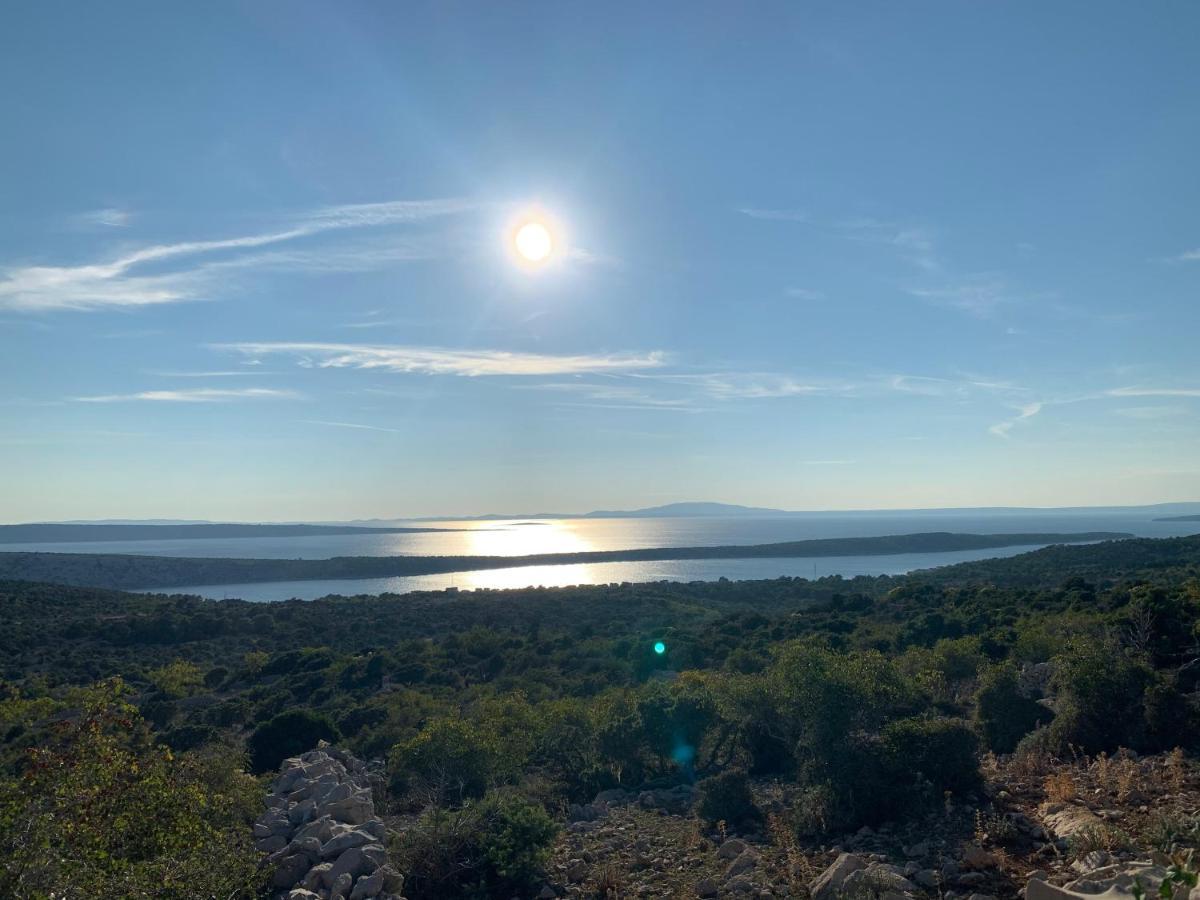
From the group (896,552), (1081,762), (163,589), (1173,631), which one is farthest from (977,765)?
(896,552)

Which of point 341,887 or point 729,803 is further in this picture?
point 729,803

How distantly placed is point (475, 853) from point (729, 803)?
12.7 ft

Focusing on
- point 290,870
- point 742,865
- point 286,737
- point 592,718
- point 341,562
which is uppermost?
point 290,870

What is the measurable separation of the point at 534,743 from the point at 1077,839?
1081cm

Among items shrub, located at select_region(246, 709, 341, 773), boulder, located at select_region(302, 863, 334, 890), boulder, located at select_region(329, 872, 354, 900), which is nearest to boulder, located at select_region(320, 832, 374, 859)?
boulder, located at select_region(302, 863, 334, 890)

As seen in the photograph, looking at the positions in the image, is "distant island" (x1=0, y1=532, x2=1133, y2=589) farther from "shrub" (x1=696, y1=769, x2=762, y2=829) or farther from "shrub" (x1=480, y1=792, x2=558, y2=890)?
"shrub" (x1=696, y1=769, x2=762, y2=829)

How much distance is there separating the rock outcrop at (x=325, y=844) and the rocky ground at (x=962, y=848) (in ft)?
7.00

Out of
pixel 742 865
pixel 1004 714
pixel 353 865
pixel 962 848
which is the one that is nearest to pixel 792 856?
pixel 742 865

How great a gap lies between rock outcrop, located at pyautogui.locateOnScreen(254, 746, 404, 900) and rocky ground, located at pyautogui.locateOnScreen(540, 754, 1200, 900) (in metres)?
2.13

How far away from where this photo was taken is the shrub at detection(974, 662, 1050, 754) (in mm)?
12625

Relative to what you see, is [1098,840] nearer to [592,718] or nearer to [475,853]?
[475,853]

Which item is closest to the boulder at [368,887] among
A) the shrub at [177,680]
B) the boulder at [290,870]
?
the boulder at [290,870]

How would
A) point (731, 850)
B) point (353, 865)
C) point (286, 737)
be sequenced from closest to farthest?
point (353, 865) → point (731, 850) → point (286, 737)

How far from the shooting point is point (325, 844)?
918cm
